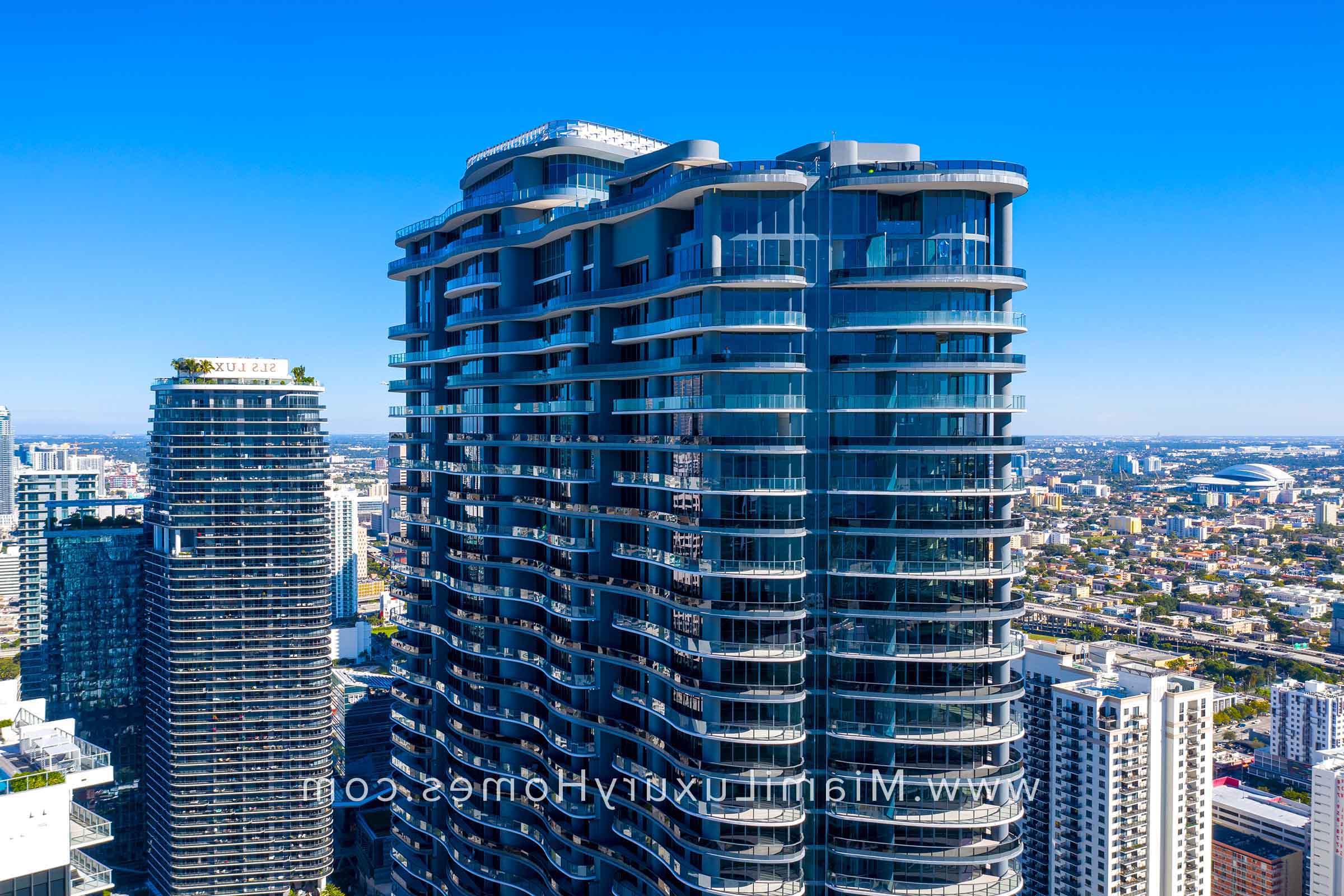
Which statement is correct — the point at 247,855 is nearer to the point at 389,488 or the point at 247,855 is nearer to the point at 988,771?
the point at 389,488

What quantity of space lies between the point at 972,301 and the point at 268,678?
110602mm

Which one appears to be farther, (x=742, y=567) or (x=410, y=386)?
(x=410, y=386)

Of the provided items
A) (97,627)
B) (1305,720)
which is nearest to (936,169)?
(97,627)

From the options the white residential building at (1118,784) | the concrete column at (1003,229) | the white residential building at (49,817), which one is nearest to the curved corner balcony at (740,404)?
the concrete column at (1003,229)

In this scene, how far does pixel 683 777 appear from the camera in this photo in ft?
161

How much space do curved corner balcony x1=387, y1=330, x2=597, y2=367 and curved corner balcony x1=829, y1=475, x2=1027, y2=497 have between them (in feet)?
60.5

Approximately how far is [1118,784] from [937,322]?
67611 mm

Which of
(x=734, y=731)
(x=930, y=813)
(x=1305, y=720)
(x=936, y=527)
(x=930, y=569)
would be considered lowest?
(x=1305, y=720)

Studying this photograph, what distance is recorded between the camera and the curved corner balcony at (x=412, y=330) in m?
72.9

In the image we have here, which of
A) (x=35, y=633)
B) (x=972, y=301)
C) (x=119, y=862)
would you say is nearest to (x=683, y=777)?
(x=972, y=301)

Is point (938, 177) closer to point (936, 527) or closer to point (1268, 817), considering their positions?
point (936, 527)

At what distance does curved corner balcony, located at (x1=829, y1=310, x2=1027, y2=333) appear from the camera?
46188 mm

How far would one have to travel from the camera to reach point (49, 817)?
32344mm

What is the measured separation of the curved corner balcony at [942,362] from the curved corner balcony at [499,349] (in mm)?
17112
